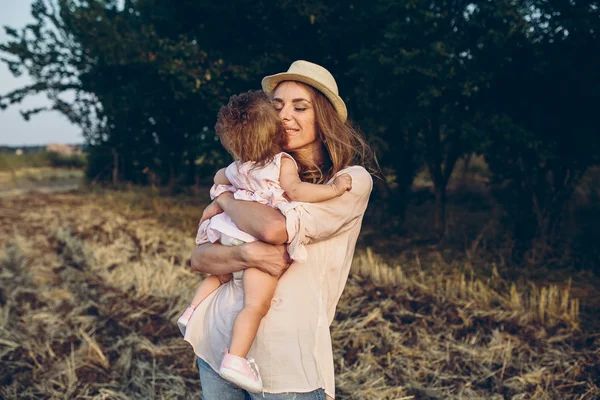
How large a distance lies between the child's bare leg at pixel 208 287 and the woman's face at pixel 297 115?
61cm

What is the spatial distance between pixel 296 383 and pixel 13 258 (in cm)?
674

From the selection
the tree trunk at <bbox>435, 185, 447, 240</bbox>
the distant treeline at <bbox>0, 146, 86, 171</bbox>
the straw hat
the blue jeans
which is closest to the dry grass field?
the tree trunk at <bbox>435, 185, 447, 240</bbox>

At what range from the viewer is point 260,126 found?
6.43 ft

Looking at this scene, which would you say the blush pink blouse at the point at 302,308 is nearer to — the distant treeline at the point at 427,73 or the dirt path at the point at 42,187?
the distant treeline at the point at 427,73

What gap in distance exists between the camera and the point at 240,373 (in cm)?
172

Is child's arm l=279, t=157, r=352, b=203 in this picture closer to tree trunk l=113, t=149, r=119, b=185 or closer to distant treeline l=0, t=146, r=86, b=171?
tree trunk l=113, t=149, r=119, b=185

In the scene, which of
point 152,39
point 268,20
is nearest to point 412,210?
point 268,20

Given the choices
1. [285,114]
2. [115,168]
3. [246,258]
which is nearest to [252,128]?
[285,114]

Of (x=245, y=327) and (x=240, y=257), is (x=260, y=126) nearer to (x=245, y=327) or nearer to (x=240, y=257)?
(x=240, y=257)

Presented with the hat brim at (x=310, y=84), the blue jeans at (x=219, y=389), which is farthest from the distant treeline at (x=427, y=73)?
the blue jeans at (x=219, y=389)

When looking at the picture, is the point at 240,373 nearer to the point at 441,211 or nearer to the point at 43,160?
the point at 441,211

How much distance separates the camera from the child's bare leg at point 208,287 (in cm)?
208

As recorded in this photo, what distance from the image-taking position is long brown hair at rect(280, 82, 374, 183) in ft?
6.86

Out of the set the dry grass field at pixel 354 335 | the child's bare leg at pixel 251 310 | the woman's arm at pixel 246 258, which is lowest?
the dry grass field at pixel 354 335
